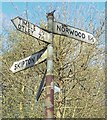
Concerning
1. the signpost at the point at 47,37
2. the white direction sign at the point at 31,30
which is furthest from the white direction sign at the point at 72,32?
the white direction sign at the point at 31,30

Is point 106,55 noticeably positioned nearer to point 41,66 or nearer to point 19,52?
point 41,66

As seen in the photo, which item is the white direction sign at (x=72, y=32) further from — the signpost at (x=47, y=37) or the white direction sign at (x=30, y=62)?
the white direction sign at (x=30, y=62)

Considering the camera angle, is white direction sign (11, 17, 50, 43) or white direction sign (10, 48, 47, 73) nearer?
white direction sign (11, 17, 50, 43)

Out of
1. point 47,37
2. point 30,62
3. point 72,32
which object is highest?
point 72,32

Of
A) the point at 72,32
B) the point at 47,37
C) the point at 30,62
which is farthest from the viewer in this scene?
the point at 72,32

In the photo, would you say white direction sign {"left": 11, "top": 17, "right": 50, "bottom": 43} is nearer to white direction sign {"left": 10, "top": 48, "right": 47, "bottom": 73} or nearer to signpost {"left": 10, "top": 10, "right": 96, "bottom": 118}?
signpost {"left": 10, "top": 10, "right": 96, "bottom": 118}

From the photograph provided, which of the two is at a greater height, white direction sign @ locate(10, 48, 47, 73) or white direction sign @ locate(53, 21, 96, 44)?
white direction sign @ locate(53, 21, 96, 44)

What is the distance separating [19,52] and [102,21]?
329 cm

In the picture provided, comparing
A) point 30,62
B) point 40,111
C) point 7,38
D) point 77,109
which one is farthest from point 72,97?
point 30,62

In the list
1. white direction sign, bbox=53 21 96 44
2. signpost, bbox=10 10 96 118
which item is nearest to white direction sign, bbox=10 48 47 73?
signpost, bbox=10 10 96 118

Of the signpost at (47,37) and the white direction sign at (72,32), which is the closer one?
the signpost at (47,37)

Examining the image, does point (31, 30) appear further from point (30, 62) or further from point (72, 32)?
point (72, 32)

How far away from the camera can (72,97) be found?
36.0ft

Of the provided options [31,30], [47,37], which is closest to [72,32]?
[47,37]
